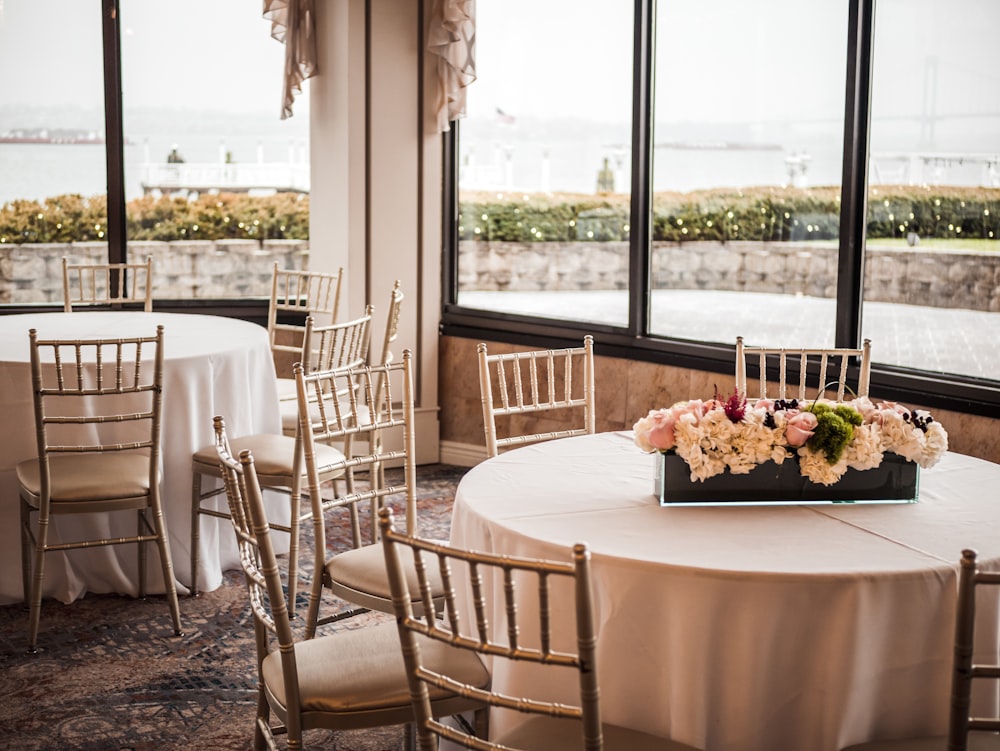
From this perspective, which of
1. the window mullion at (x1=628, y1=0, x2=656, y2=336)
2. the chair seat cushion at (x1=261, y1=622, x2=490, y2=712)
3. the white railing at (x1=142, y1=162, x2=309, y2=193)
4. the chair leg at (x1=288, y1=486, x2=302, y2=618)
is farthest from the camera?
the white railing at (x1=142, y1=162, x2=309, y2=193)

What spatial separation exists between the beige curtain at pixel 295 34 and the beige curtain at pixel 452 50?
609mm

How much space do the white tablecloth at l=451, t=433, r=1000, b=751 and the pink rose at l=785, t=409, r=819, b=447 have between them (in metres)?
0.24

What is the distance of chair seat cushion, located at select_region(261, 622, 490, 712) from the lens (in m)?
2.25

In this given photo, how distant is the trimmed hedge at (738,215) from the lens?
14.2 ft

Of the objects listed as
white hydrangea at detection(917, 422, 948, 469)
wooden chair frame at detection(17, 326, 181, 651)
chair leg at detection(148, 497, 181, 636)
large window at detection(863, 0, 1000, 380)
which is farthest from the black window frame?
white hydrangea at detection(917, 422, 948, 469)

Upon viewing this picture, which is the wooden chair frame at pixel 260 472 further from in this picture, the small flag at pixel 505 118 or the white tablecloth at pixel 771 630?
the small flag at pixel 505 118

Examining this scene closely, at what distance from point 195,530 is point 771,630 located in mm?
2535

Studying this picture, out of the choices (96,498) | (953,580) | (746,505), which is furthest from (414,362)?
(953,580)

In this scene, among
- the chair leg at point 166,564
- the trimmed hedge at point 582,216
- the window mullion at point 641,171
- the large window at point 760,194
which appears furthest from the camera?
the window mullion at point 641,171

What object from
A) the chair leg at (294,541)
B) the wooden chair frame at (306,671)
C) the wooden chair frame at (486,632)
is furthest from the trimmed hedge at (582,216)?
the wooden chair frame at (486,632)

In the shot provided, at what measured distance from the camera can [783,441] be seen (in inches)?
99.9

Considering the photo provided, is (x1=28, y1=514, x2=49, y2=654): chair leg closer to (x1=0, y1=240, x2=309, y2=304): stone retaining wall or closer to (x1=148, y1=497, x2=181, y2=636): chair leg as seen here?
(x1=148, y1=497, x2=181, y2=636): chair leg

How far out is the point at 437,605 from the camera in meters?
2.92

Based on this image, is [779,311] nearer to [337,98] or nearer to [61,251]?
[337,98]
